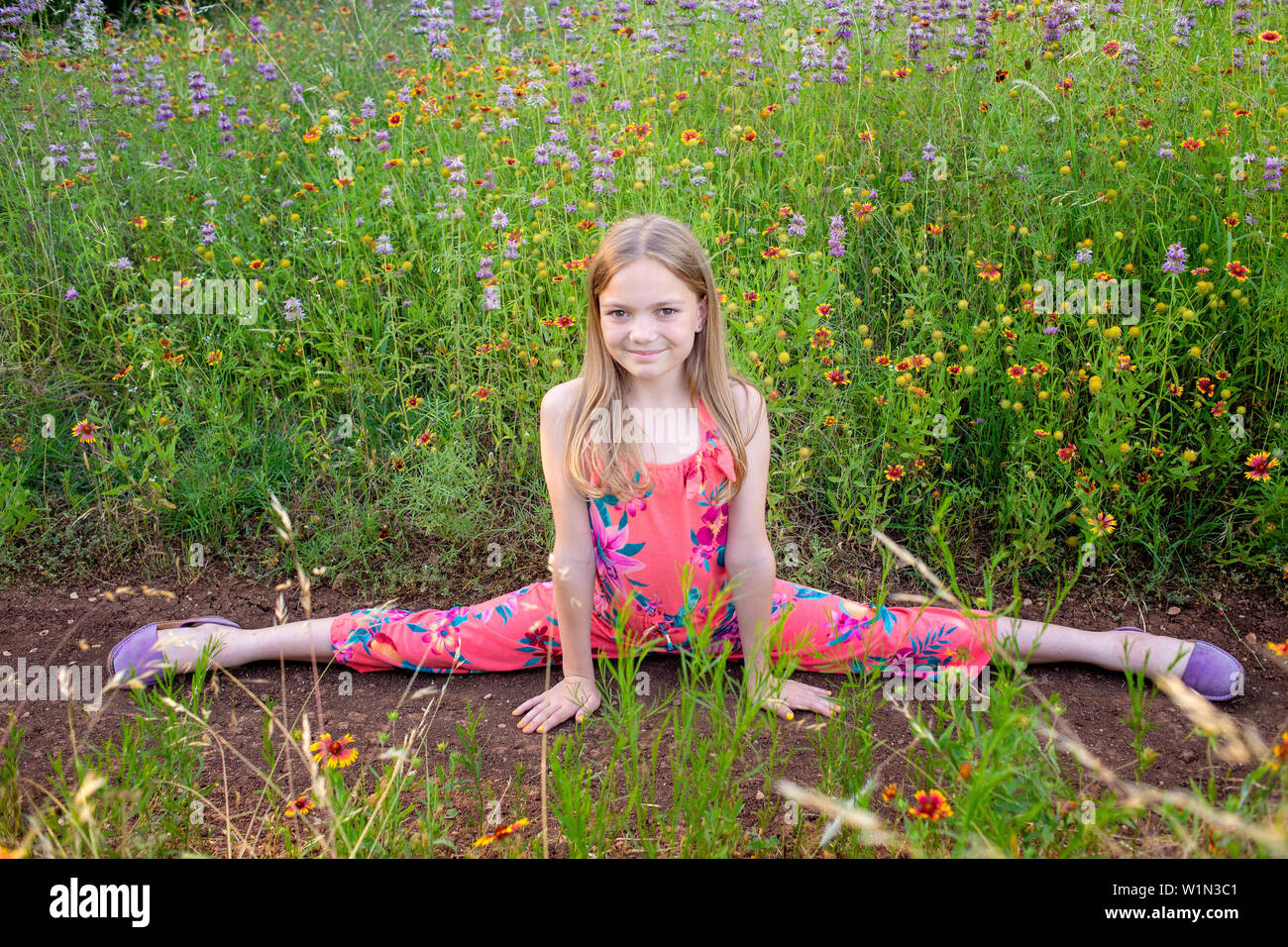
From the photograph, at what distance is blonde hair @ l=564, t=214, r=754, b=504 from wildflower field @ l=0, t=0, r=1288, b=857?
0.50m

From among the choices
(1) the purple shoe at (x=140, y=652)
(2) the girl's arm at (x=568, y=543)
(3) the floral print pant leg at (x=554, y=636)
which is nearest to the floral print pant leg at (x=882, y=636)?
(3) the floral print pant leg at (x=554, y=636)

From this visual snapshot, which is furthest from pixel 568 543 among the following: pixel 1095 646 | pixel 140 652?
pixel 1095 646

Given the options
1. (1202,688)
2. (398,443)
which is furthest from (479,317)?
(1202,688)

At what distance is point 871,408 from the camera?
3.38 meters

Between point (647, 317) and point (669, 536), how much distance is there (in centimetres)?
56

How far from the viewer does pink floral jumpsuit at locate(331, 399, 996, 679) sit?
251 cm

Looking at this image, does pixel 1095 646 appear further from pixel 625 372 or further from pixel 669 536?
pixel 625 372

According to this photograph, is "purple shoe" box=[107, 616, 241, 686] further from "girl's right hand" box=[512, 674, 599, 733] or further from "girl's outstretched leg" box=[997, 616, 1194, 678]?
"girl's outstretched leg" box=[997, 616, 1194, 678]

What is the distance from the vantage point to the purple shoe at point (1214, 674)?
2.50 meters

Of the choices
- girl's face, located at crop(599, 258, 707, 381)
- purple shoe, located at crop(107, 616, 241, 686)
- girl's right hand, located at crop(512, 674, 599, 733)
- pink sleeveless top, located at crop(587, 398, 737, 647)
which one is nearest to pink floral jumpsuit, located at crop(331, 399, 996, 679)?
pink sleeveless top, located at crop(587, 398, 737, 647)

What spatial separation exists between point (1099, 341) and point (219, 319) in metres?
2.90

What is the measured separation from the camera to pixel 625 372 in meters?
2.49

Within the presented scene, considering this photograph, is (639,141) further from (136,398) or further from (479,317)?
(136,398)
